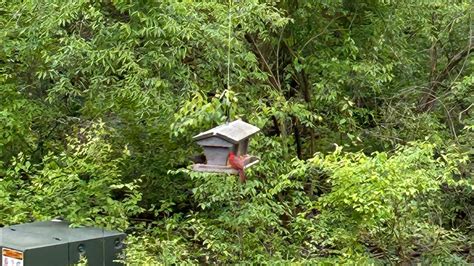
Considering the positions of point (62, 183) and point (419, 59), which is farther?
point (419, 59)

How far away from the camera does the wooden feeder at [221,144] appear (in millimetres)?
3754

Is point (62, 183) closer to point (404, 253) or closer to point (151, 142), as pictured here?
point (151, 142)

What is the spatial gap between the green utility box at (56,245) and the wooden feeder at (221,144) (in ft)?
3.39

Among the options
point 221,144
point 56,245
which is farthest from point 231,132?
point 56,245

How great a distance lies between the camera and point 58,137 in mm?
6945

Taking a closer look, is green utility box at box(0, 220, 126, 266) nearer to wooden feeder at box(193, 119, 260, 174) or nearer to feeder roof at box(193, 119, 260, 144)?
wooden feeder at box(193, 119, 260, 174)

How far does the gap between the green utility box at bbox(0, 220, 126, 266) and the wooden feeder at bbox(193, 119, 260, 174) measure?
3.39 ft

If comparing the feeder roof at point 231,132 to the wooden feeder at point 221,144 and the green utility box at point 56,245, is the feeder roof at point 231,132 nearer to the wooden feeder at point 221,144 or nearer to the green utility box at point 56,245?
the wooden feeder at point 221,144

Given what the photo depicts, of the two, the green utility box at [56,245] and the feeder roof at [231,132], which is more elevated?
the feeder roof at [231,132]

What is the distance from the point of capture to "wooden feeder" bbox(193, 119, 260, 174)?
3754 millimetres

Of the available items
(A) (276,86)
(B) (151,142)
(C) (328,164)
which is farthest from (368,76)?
(B) (151,142)

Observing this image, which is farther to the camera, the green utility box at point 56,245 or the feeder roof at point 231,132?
the green utility box at point 56,245

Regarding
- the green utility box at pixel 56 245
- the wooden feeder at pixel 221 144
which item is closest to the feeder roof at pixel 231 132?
the wooden feeder at pixel 221 144

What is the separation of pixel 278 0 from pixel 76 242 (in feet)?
9.27
